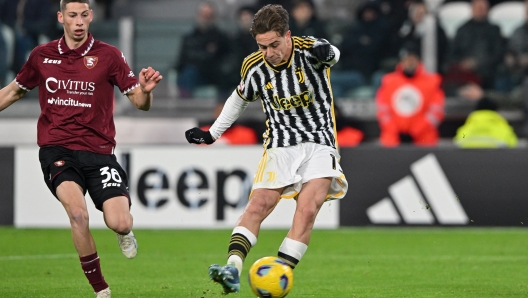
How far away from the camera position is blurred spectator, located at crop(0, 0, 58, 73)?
1523cm

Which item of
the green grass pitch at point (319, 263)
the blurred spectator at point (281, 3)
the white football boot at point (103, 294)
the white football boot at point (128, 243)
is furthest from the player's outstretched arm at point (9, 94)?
the blurred spectator at point (281, 3)

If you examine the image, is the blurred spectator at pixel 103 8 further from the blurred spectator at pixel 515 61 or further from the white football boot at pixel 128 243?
the white football boot at pixel 128 243

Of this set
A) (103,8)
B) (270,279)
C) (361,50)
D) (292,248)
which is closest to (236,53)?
(361,50)

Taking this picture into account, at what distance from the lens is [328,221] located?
12844mm

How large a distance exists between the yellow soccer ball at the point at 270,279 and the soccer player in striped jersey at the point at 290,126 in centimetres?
26

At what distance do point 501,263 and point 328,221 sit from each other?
371 centimetres

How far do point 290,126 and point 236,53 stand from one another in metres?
8.44

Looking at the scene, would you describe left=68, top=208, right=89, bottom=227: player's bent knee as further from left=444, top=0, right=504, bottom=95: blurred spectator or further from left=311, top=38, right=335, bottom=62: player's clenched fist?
left=444, top=0, right=504, bottom=95: blurred spectator

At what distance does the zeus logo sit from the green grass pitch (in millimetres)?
1551

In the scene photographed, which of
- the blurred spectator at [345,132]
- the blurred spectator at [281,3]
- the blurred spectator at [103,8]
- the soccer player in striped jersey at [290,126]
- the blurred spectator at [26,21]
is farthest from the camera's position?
the blurred spectator at [103,8]

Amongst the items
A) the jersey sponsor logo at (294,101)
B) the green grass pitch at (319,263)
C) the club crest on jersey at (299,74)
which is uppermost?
the club crest on jersey at (299,74)

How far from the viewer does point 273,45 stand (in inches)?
261

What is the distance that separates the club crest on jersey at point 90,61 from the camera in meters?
7.07

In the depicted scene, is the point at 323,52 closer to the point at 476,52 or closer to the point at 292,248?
the point at 292,248
